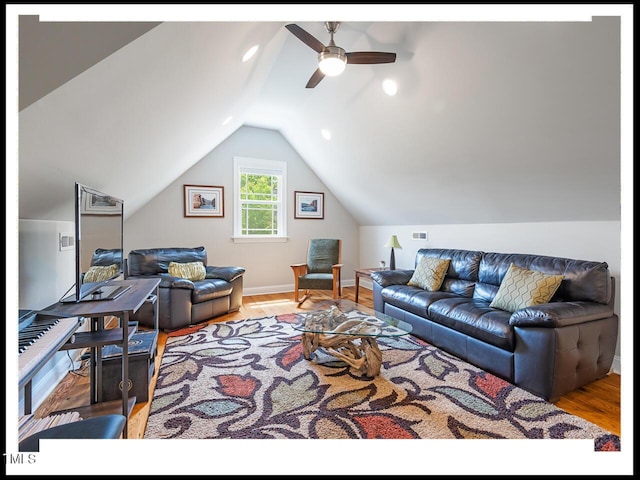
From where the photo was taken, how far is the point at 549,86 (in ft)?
6.19

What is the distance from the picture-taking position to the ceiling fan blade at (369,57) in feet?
7.03

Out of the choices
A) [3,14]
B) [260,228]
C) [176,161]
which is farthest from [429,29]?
[260,228]

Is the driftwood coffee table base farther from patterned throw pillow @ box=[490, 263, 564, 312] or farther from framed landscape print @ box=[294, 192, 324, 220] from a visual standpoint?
framed landscape print @ box=[294, 192, 324, 220]

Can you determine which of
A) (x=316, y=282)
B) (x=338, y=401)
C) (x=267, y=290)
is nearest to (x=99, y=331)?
(x=338, y=401)

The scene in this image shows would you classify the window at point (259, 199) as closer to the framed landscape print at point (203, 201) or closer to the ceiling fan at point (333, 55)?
the framed landscape print at point (203, 201)

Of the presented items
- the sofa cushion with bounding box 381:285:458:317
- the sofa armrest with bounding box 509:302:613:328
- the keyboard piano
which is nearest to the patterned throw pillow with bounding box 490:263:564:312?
the sofa armrest with bounding box 509:302:613:328

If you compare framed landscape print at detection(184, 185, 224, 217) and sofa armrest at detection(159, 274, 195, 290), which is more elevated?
framed landscape print at detection(184, 185, 224, 217)

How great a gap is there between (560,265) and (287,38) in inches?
124

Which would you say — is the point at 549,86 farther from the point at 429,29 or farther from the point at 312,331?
the point at 312,331

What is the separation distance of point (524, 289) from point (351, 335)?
148 cm


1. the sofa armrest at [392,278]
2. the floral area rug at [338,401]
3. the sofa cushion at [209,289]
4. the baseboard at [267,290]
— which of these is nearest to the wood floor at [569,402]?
the floral area rug at [338,401]

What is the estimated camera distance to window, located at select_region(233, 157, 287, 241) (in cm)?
495

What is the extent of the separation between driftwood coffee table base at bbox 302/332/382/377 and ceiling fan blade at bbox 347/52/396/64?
7.04 feet

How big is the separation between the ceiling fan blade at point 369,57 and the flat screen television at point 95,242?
2040mm
